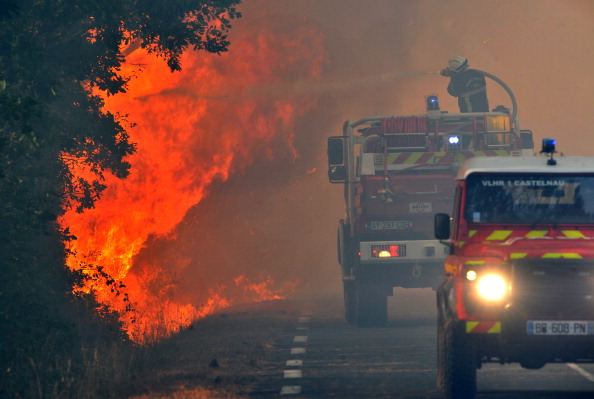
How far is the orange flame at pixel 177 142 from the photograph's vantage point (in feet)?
103

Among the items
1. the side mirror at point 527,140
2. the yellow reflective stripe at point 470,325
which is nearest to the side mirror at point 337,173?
the side mirror at point 527,140

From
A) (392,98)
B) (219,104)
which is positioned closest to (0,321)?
(219,104)

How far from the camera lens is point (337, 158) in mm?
22391

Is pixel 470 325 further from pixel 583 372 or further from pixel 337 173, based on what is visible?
pixel 337 173

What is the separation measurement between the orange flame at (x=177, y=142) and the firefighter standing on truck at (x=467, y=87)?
7.29m

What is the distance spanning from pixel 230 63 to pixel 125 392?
24877 millimetres

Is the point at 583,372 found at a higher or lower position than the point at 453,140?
lower

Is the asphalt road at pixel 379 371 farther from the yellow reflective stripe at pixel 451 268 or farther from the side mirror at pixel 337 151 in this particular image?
the side mirror at pixel 337 151

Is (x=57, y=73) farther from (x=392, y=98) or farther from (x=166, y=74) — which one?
(x=392, y=98)

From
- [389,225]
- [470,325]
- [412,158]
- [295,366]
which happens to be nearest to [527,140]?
[412,158]

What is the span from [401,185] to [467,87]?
3.76 meters

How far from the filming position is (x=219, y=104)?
37094mm

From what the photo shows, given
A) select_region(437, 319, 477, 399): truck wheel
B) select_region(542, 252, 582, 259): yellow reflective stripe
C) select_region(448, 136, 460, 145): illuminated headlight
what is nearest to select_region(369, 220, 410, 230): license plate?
select_region(448, 136, 460, 145): illuminated headlight

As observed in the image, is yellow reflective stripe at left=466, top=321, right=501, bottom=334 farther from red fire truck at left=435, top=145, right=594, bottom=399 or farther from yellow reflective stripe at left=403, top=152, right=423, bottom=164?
yellow reflective stripe at left=403, top=152, right=423, bottom=164
